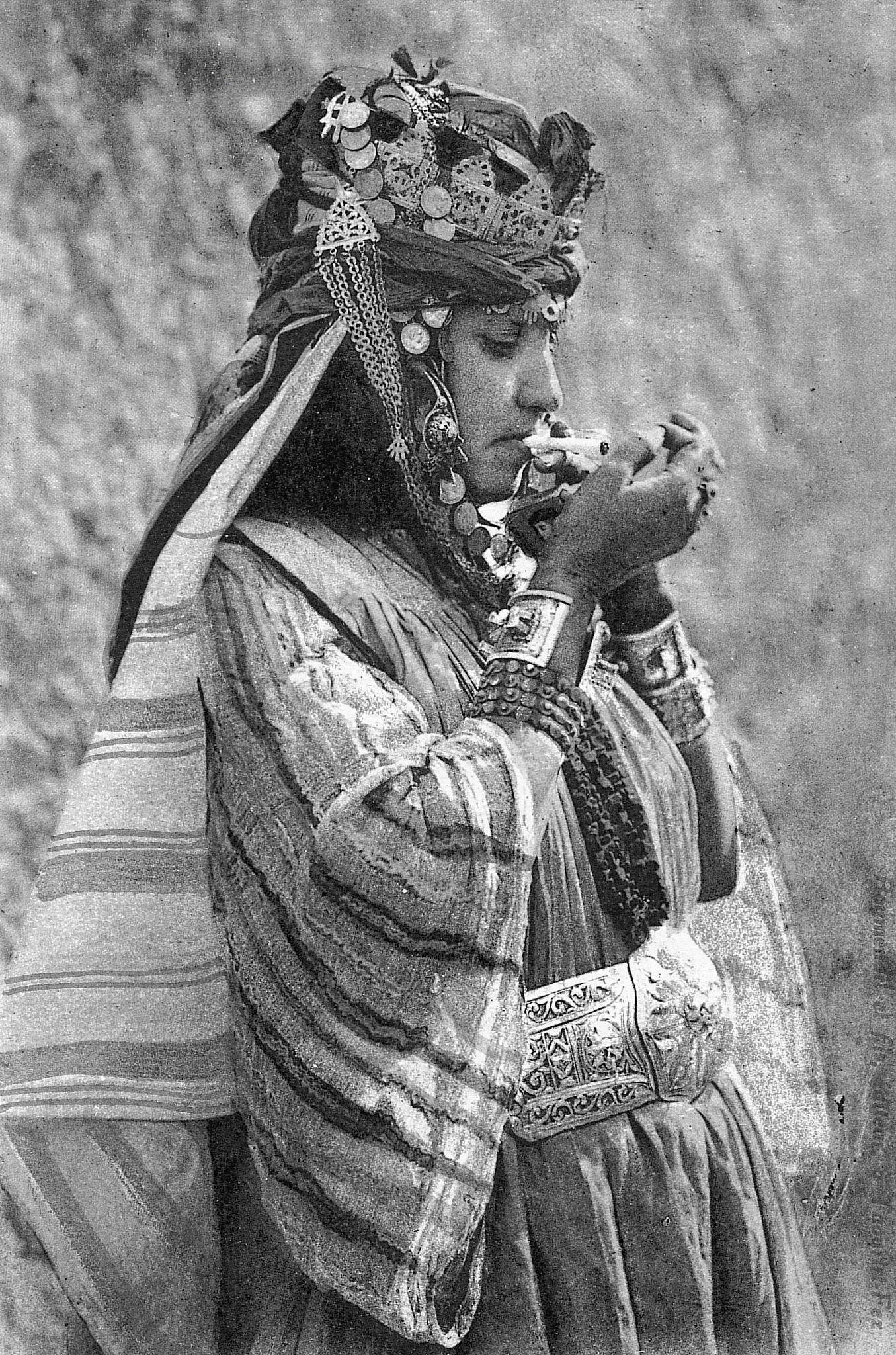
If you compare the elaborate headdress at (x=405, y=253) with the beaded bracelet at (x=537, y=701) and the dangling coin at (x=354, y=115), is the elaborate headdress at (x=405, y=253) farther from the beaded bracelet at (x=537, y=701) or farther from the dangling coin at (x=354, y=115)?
the beaded bracelet at (x=537, y=701)

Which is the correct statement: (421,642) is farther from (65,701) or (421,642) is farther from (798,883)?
(798,883)

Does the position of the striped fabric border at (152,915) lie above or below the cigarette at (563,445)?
below

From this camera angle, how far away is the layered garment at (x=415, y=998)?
2.76 meters

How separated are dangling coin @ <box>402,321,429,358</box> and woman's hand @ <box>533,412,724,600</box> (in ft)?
1.23

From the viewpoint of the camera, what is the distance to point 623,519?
9.64ft

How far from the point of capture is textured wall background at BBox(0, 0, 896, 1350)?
125 inches

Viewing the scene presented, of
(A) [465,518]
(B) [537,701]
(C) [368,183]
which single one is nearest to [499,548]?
(A) [465,518]

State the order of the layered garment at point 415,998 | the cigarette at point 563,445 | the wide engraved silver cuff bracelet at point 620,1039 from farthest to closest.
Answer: the cigarette at point 563,445 < the wide engraved silver cuff bracelet at point 620,1039 < the layered garment at point 415,998

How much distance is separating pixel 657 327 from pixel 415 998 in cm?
136

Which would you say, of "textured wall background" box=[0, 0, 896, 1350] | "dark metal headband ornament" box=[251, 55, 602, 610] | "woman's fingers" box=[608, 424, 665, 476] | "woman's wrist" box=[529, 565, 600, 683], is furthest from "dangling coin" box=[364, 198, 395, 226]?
"woman's wrist" box=[529, 565, 600, 683]

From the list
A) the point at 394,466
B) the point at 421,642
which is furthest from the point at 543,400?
the point at 421,642

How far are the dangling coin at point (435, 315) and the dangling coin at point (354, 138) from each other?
1.00 feet

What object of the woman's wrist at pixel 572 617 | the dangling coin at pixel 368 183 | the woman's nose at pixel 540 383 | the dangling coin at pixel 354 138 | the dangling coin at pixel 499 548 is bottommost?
the woman's wrist at pixel 572 617

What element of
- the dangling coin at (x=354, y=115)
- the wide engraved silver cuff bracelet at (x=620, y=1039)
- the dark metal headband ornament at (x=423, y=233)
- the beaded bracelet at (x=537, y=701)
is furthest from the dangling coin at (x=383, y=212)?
the wide engraved silver cuff bracelet at (x=620, y=1039)
